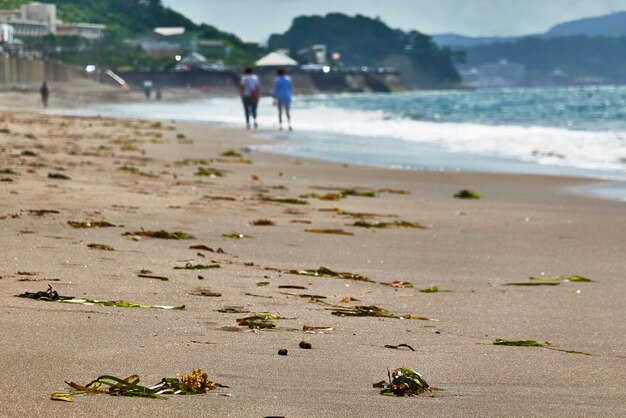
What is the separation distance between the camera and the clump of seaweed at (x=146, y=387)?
2.70m

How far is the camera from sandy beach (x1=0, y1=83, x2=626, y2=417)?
2.87 meters

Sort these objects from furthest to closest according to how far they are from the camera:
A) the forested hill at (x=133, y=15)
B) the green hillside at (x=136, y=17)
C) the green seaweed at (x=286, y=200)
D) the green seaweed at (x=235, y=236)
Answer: the forested hill at (x=133, y=15)
the green hillside at (x=136, y=17)
the green seaweed at (x=286, y=200)
the green seaweed at (x=235, y=236)

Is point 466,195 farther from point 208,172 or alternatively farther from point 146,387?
point 146,387

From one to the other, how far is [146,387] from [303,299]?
1.71 m

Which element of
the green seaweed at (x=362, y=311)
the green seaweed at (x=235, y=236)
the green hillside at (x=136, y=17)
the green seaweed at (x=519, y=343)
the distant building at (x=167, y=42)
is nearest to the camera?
the green seaweed at (x=519, y=343)

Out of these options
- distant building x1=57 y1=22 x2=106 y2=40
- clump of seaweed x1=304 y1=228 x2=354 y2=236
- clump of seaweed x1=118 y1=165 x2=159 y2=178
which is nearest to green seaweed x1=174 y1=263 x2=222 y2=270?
clump of seaweed x1=304 y1=228 x2=354 y2=236

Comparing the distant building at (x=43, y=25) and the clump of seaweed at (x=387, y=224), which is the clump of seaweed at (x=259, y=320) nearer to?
the clump of seaweed at (x=387, y=224)

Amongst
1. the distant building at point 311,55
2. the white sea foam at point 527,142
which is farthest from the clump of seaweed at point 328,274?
the distant building at point 311,55

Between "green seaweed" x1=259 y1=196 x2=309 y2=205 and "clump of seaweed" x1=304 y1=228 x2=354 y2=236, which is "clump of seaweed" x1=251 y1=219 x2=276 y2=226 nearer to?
"clump of seaweed" x1=304 y1=228 x2=354 y2=236

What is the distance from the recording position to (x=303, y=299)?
441 cm

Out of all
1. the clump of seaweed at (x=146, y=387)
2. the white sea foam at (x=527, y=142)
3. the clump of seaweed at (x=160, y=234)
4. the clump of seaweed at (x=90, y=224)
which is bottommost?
the white sea foam at (x=527, y=142)

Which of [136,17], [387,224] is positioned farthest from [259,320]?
[136,17]

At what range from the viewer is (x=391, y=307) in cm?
436

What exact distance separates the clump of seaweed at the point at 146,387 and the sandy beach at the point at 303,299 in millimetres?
37
